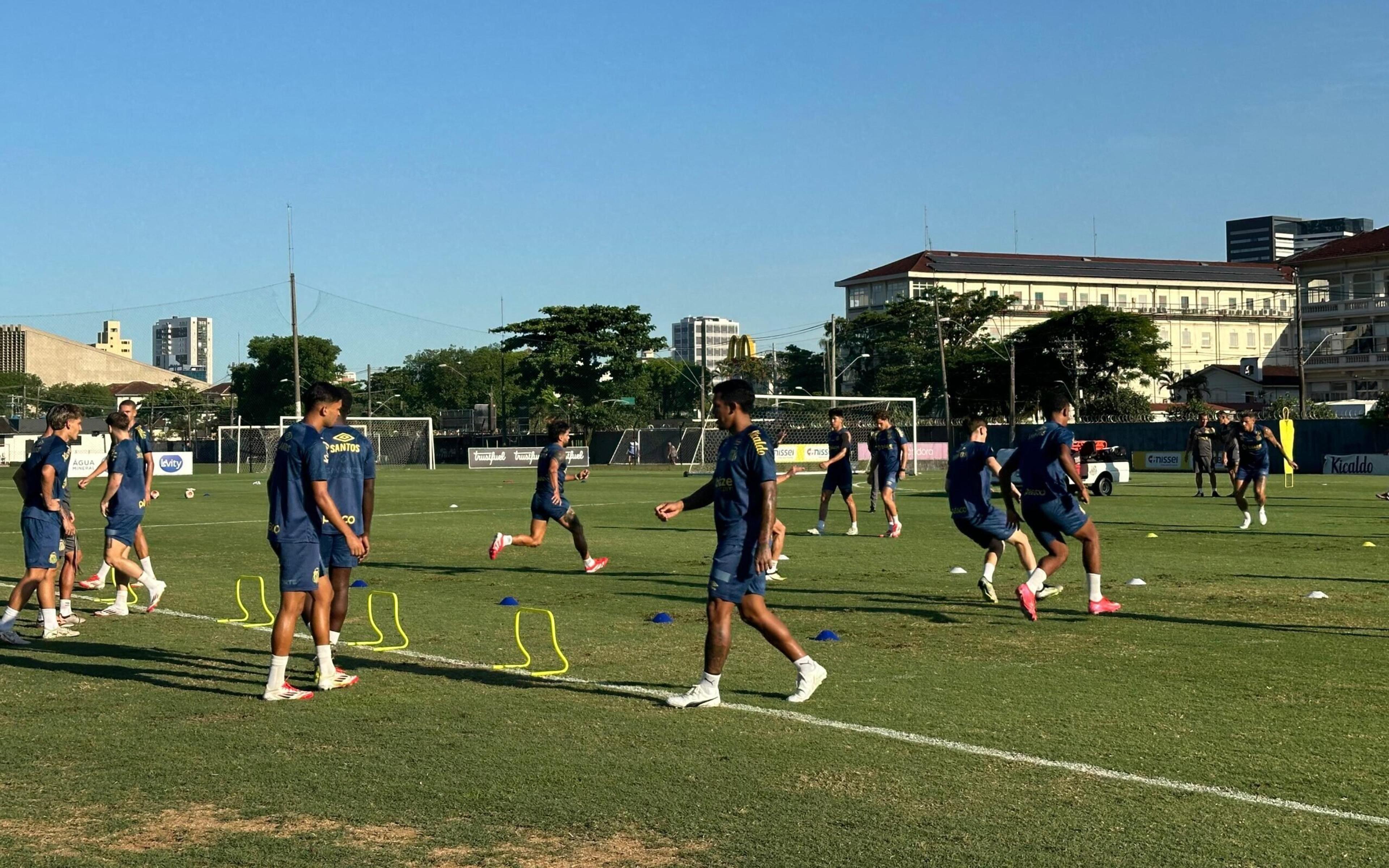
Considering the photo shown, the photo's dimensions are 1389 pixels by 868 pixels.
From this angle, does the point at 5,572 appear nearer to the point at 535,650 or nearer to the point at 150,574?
the point at 150,574

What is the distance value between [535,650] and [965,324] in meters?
95.8

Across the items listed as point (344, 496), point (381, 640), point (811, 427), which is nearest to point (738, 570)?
point (344, 496)

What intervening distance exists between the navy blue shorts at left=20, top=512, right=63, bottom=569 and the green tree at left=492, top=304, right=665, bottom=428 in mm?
79313

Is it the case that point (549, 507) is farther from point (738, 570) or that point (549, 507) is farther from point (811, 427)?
point (811, 427)

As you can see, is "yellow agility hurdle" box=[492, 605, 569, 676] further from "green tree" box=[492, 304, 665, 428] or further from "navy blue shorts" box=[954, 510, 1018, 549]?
"green tree" box=[492, 304, 665, 428]

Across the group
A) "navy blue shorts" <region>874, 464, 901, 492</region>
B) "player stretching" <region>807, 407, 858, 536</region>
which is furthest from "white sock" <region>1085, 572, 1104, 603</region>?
"navy blue shorts" <region>874, 464, 901, 492</region>

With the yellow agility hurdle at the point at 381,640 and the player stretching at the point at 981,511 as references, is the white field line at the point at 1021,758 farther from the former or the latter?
the player stretching at the point at 981,511

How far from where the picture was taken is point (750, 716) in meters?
7.66

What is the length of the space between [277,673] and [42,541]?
3.52 metres

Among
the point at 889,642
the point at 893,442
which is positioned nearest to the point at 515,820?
the point at 889,642

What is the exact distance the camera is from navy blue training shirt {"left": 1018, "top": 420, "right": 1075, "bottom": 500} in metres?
11.7

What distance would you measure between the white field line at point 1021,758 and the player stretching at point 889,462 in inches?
484

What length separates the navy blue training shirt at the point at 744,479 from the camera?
7.89 metres

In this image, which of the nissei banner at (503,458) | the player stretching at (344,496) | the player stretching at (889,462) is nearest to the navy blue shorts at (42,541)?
the player stretching at (344,496)
